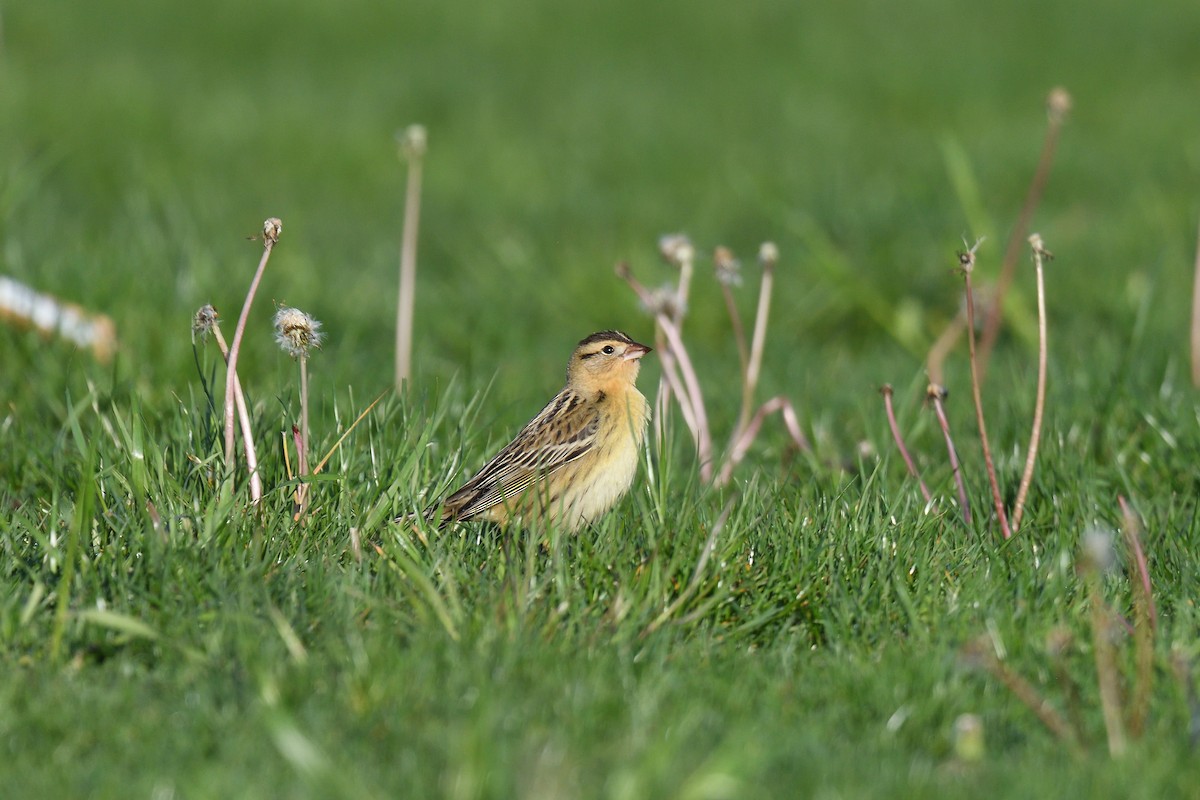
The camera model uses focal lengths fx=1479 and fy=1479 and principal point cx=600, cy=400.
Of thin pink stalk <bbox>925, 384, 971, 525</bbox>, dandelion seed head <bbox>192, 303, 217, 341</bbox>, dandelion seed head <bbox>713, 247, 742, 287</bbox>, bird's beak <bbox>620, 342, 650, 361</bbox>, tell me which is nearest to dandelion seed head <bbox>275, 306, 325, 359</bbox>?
dandelion seed head <bbox>192, 303, 217, 341</bbox>

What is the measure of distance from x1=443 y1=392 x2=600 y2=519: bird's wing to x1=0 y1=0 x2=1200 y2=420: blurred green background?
1.53m

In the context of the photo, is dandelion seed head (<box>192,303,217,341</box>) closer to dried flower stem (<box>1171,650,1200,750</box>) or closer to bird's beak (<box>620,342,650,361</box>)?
bird's beak (<box>620,342,650,361</box>)

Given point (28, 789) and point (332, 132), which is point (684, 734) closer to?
point (28, 789)

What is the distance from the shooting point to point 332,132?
15.9 metres

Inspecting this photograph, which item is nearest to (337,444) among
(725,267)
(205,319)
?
(205,319)

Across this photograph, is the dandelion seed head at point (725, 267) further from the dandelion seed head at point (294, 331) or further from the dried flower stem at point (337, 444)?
the dandelion seed head at point (294, 331)

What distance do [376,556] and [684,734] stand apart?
5.05ft

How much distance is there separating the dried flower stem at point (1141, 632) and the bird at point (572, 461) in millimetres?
1826

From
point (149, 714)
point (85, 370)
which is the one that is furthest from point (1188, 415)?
point (85, 370)

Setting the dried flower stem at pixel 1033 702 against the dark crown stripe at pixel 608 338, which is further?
the dark crown stripe at pixel 608 338

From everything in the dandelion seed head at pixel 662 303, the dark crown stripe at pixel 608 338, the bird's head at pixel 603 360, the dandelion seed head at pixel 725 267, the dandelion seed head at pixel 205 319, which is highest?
the dandelion seed head at pixel 205 319

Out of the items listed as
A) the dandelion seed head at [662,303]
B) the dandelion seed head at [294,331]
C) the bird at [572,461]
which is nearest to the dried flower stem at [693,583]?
the bird at [572,461]

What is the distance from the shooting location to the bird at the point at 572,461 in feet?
17.9

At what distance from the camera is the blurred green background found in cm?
917
